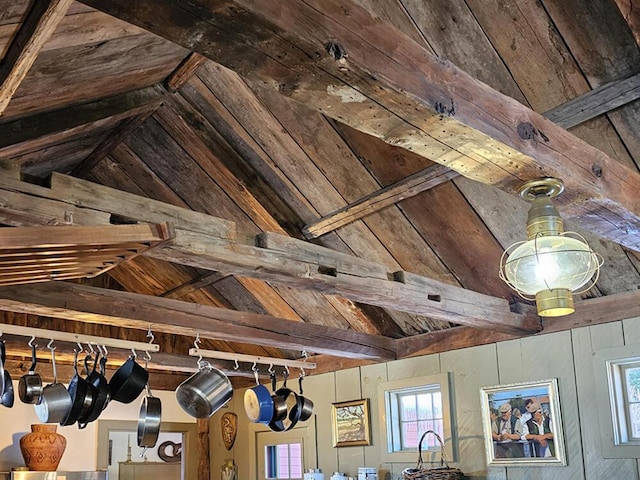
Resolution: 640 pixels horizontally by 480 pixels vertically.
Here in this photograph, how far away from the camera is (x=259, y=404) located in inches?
219

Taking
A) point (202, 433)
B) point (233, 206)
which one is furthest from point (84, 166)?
point (202, 433)

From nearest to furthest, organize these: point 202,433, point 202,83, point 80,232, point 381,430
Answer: point 80,232
point 202,83
point 381,430
point 202,433

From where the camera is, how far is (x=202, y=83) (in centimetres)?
449

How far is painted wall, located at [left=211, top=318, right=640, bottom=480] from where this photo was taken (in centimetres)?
450

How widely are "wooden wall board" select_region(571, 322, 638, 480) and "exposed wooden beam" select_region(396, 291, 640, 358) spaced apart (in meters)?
0.06

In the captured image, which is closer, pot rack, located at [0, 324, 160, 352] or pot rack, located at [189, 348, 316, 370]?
pot rack, located at [0, 324, 160, 352]

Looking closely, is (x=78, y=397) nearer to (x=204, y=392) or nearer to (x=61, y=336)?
(x=61, y=336)

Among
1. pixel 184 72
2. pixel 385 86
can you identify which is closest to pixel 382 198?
pixel 184 72

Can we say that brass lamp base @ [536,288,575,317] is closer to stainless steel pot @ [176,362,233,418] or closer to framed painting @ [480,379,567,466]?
framed painting @ [480,379,567,466]

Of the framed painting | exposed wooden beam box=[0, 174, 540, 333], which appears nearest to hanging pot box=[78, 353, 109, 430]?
exposed wooden beam box=[0, 174, 540, 333]

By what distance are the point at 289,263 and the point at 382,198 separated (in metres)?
1.03

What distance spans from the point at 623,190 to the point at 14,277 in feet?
8.43

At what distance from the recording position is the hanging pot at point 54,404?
15.1 ft

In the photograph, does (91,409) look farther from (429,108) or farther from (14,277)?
(429,108)
